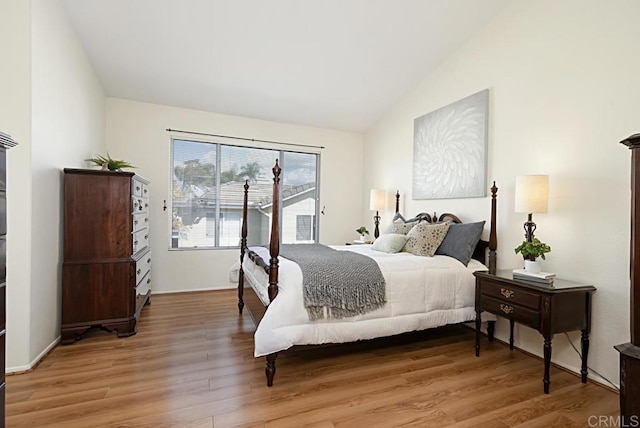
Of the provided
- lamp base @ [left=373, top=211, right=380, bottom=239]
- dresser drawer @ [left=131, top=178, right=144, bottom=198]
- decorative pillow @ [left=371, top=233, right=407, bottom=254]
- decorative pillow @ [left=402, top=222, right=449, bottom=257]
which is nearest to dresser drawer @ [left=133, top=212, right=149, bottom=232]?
dresser drawer @ [left=131, top=178, right=144, bottom=198]

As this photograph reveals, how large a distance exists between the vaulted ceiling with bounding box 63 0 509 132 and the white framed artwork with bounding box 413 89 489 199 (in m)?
0.65

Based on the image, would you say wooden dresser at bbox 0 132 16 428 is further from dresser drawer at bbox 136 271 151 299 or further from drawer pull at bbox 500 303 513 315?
drawer pull at bbox 500 303 513 315

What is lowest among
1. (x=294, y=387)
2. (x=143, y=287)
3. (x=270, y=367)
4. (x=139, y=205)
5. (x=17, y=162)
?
(x=294, y=387)

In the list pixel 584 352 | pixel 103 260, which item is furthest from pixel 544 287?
pixel 103 260

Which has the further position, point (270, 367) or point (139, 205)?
point (139, 205)

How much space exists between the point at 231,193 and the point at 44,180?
2.48 meters

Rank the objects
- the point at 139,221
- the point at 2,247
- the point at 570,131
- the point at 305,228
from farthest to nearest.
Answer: the point at 305,228, the point at 139,221, the point at 570,131, the point at 2,247

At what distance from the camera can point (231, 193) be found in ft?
15.7

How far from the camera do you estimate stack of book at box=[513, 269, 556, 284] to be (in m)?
2.19

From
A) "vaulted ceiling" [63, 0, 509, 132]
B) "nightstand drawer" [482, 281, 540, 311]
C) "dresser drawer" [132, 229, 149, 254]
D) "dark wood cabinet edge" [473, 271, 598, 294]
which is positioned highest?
"vaulted ceiling" [63, 0, 509, 132]

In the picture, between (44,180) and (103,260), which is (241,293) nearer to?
(103,260)

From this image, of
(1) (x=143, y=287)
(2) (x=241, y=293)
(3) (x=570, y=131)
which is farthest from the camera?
(2) (x=241, y=293)

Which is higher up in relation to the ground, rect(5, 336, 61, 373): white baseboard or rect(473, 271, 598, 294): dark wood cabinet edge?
rect(473, 271, 598, 294): dark wood cabinet edge

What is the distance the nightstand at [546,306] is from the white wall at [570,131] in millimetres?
121
